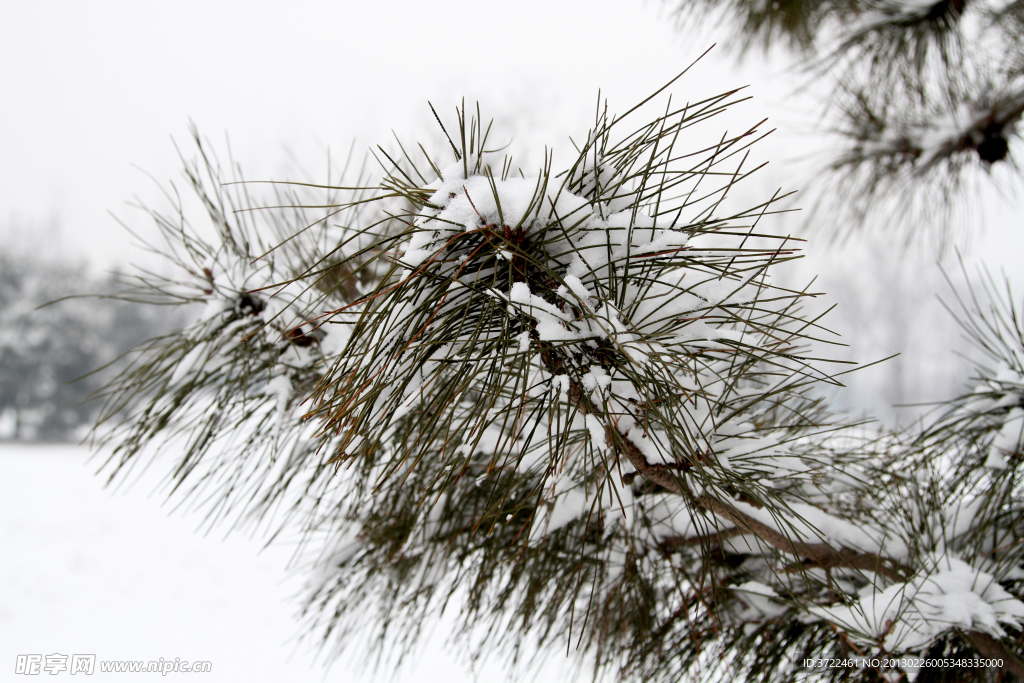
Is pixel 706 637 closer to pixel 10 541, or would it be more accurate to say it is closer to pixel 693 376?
pixel 693 376

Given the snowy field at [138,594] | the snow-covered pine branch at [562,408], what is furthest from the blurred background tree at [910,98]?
the snowy field at [138,594]

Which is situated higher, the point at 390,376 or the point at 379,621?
the point at 390,376

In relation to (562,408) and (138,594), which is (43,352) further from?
(562,408)

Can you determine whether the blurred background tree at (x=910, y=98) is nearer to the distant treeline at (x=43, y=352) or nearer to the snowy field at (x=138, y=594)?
the snowy field at (x=138, y=594)

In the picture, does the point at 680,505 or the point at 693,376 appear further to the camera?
the point at 680,505

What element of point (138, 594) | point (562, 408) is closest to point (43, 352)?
point (138, 594)

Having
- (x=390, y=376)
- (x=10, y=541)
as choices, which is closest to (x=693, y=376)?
(x=390, y=376)

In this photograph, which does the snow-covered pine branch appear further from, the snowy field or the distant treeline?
the distant treeline

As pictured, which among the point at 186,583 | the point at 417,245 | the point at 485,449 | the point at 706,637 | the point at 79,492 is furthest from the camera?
the point at 79,492
